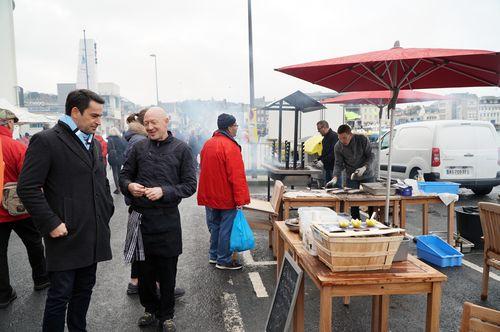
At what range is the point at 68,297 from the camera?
2.63 m

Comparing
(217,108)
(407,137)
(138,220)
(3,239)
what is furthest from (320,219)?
(217,108)

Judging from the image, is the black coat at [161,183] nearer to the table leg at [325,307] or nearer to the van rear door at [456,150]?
the table leg at [325,307]

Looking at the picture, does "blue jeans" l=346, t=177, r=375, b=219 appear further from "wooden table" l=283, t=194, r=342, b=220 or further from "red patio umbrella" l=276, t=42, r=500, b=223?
"red patio umbrella" l=276, t=42, r=500, b=223

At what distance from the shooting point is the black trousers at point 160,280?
3.10 m

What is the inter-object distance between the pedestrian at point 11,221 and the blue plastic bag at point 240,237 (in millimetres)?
2232

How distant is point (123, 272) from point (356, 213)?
396cm

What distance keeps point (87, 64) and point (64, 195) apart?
33809 mm

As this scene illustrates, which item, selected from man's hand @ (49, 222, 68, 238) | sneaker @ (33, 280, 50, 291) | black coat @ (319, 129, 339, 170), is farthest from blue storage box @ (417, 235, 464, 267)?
sneaker @ (33, 280, 50, 291)

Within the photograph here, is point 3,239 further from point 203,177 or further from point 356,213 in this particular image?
point 356,213

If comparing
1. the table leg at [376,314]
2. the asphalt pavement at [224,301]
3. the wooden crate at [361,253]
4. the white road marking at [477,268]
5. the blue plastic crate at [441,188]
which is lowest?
the white road marking at [477,268]

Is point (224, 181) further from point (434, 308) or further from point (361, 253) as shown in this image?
point (434, 308)

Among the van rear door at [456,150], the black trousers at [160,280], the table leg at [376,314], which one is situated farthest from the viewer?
the van rear door at [456,150]

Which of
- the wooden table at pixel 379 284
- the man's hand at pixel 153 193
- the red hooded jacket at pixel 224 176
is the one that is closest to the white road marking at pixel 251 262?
the red hooded jacket at pixel 224 176

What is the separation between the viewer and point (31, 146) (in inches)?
97.6
